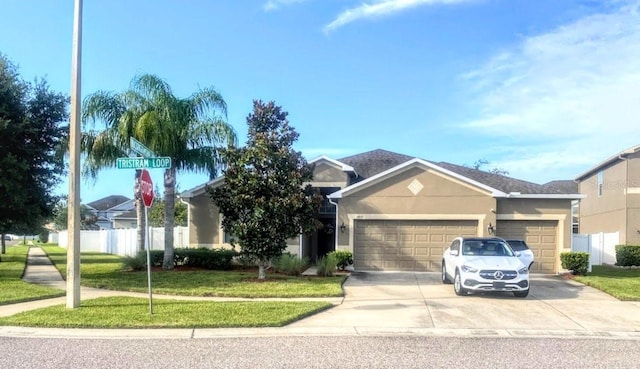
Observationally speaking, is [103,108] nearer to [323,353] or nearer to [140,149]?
[140,149]

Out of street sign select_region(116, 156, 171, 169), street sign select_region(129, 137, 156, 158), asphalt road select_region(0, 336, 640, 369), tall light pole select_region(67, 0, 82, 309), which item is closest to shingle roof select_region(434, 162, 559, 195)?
asphalt road select_region(0, 336, 640, 369)

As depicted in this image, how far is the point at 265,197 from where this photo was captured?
52.5 ft

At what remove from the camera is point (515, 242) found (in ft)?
58.5

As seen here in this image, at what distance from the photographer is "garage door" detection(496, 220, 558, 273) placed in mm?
19578

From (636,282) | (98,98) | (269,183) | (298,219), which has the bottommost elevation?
(636,282)

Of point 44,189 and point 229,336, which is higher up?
point 44,189

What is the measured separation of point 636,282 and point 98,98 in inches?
752

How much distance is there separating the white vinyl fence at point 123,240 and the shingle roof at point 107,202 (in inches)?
1619

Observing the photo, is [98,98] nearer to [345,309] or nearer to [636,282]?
[345,309]

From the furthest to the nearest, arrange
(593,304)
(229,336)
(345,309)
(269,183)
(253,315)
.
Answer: (269,183), (593,304), (345,309), (253,315), (229,336)

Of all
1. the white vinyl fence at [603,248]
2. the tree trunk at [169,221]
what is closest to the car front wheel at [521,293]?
the tree trunk at [169,221]

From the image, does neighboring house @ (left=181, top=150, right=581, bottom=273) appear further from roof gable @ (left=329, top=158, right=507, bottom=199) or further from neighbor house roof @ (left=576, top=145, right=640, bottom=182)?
neighbor house roof @ (left=576, top=145, right=640, bottom=182)

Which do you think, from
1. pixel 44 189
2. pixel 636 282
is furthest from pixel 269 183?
pixel 636 282

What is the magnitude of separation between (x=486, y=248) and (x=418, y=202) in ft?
19.0
